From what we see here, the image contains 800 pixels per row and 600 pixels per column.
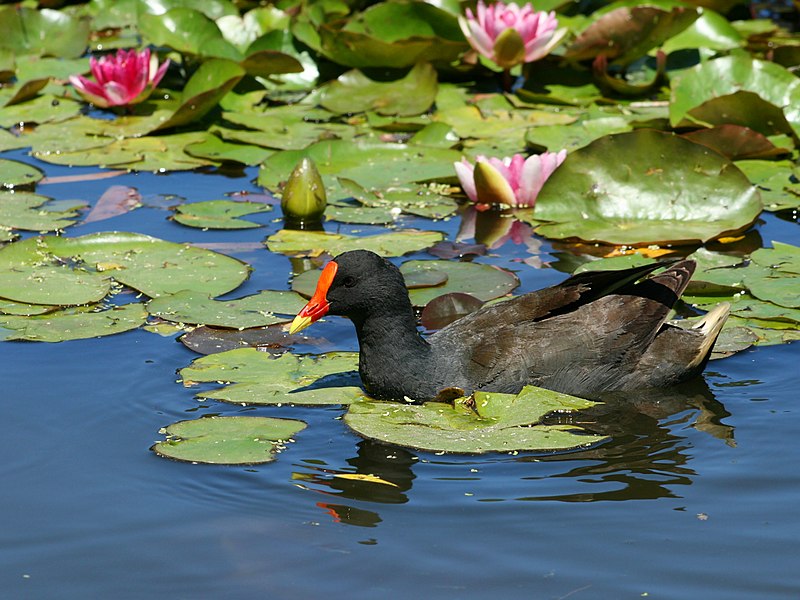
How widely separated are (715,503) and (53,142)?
227 inches

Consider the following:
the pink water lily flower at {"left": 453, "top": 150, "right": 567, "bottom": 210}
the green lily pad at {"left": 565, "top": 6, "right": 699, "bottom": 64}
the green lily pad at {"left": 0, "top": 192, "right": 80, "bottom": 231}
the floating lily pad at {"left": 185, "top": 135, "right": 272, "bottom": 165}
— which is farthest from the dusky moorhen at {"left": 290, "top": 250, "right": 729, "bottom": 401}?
the green lily pad at {"left": 565, "top": 6, "right": 699, "bottom": 64}

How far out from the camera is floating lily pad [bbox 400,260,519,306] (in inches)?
232

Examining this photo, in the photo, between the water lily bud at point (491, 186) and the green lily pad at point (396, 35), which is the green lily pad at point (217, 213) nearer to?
the water lily bud at point (491, 186)

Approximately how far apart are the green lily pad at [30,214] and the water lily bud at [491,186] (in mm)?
2376

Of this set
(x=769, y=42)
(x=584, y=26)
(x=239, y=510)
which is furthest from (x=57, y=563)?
(x=769, y=42)

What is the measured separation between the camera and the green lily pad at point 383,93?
28.2 ft

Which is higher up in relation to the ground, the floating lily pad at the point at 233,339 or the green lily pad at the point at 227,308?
the green lily pad at the point at 227,308

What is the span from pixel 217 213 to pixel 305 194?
0.58 m

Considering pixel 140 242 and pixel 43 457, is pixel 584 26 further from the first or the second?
pixel 43 457

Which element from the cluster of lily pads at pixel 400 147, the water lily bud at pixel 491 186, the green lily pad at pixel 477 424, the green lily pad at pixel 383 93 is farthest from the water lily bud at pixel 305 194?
the green lily pad at pixel 477 424

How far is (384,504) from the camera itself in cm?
407

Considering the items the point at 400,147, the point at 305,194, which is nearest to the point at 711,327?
the point at 305,194

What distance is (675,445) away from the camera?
4.59 meters

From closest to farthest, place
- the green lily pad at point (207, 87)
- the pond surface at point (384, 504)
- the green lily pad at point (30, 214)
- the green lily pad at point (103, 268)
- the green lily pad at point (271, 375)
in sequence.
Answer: the pond surface at point (384, 504) → the green lily pad at point (271, 375) → the green lily pad at point (103, 268) → the green lily pad at point (30, 214) → the green lily pad at point (207, 87)
